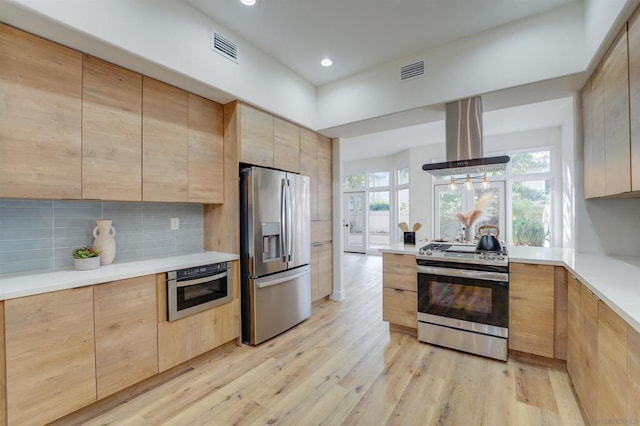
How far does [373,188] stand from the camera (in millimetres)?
8508

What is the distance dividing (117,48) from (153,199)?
109 cm

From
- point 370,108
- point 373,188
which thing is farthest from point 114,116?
point 373,188

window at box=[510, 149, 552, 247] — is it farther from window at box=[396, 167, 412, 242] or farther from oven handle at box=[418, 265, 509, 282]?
oven handle at box=[418, 265, 509, 282]

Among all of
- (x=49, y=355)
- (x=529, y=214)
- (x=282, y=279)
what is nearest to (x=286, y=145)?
(x=282, y=279)

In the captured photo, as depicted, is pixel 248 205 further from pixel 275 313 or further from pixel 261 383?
pixel 261 383

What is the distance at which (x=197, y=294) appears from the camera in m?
2.37

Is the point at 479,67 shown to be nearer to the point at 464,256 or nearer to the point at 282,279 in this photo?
the point at 464,256

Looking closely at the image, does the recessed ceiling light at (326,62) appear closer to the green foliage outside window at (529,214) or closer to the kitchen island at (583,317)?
the kitchen island at (583,317)

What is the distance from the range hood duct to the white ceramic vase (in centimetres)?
299

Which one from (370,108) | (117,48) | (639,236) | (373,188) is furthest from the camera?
(373,188)

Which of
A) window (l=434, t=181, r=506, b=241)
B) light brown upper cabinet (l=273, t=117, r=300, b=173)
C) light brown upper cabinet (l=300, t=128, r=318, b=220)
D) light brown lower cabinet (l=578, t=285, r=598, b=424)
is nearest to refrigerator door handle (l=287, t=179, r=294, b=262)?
light brown upper cabinet (l=273, t=117, r=300, b=173)

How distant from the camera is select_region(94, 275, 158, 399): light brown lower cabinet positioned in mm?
1797

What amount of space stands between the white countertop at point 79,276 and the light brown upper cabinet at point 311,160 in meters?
1.57

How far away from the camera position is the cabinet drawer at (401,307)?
2.82 metres
